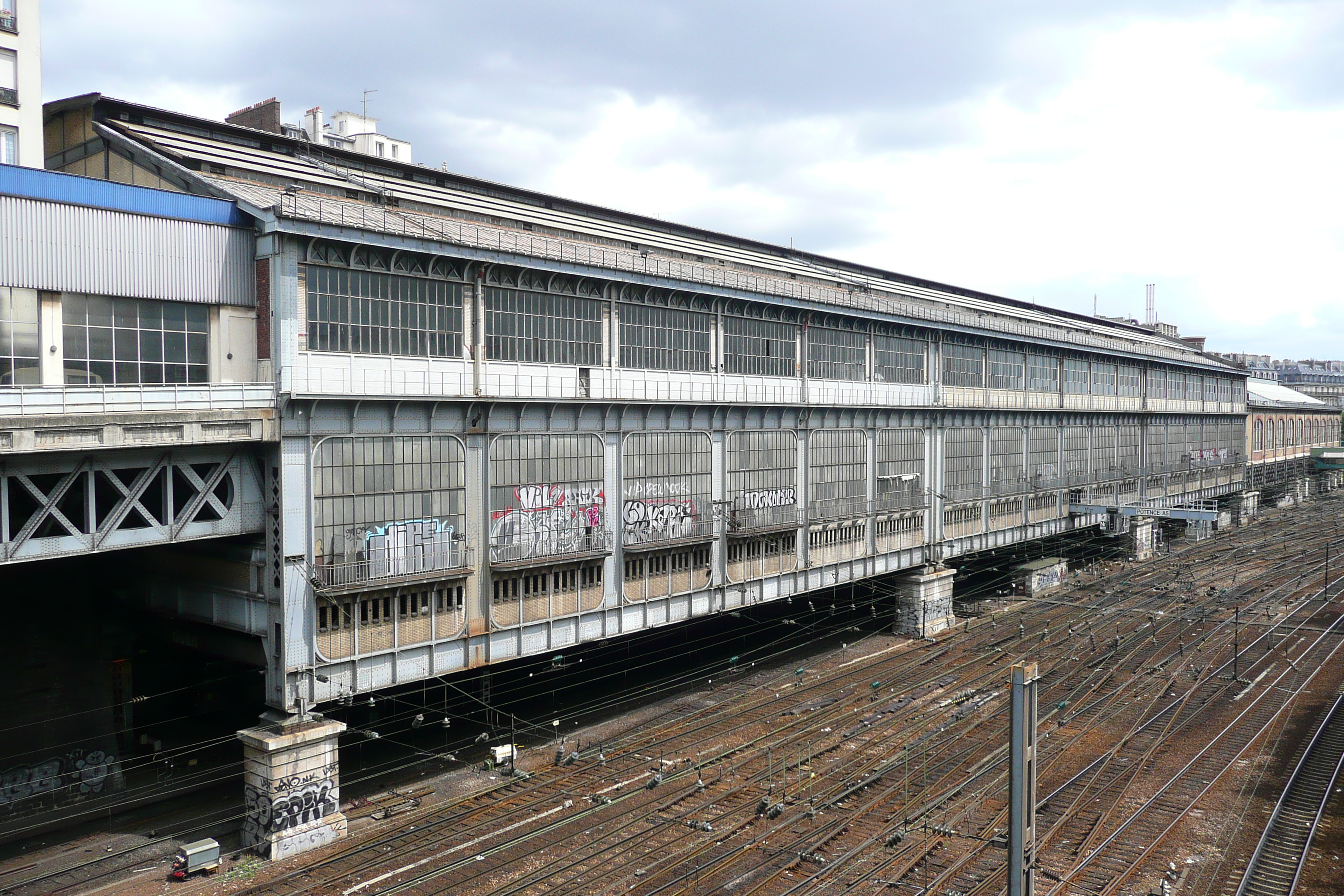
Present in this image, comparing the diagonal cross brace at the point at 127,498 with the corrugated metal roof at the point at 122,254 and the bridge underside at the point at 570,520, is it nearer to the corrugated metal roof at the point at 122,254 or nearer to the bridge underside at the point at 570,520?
the bridge underside at the point at 570,520

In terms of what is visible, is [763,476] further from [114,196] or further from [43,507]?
[43,507]

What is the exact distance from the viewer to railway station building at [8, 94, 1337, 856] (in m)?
25.8

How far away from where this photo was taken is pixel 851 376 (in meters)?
47.7

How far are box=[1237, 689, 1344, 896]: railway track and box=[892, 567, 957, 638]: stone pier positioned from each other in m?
19.7

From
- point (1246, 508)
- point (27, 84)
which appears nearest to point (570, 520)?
point (27, 84)

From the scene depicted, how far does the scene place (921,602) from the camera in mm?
52781

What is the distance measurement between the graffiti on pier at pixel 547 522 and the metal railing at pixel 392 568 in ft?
4.76

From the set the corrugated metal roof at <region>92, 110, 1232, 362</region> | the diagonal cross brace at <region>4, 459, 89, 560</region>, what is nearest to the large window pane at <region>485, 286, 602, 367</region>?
the corrugated metal roof at <region>92, 110, 1232, 362</region>

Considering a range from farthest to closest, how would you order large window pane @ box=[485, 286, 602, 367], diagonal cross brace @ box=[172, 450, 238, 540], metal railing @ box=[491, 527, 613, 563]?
large window pane @ box=[485, 286, 602, 367], metal railing @ box=[491, 527, 613, 563], diagonal cross brace @ box=[172, 450, 238, 540]

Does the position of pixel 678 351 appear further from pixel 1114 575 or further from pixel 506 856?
pixel 1114 575

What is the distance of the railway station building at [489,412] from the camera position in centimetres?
2581

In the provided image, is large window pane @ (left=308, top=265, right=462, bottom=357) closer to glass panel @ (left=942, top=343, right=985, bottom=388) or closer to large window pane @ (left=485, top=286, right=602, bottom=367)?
large window pane @ (left=485, top=286, right=602, bottom=367)

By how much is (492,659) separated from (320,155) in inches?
803

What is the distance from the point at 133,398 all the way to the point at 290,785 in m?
11.1
